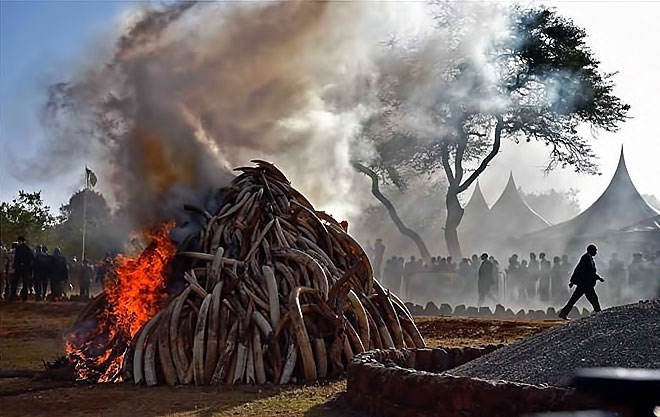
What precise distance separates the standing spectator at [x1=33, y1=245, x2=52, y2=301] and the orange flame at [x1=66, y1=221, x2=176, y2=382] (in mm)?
10878

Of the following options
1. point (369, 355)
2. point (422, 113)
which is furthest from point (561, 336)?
point (422, 113)

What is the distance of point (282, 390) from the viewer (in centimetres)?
661

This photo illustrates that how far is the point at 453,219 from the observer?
79.4 feet

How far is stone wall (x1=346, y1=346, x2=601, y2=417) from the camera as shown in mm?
4266

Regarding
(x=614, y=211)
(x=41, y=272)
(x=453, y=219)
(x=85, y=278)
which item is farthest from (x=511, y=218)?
(x=41, y=272)

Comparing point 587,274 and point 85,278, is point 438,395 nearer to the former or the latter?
→ point 587,274

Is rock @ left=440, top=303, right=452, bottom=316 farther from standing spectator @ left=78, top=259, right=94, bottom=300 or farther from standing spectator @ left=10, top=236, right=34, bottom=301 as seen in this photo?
standing spectator @ left=10, top=236, right=34, bottom=301

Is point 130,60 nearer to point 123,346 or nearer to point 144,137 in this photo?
point 144,137

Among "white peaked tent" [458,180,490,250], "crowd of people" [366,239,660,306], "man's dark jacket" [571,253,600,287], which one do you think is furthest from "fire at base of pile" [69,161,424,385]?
"white peaked tent" [458,180,490,250]

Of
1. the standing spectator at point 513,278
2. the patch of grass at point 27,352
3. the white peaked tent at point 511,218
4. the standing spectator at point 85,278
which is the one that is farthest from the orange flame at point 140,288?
the white peaked tent at point 511,218

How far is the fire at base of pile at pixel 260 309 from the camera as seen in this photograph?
7023 millimetres

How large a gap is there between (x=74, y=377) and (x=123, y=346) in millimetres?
577

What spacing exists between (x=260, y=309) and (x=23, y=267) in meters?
→ 12.5

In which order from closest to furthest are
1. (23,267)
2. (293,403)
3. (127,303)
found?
(293,403), (127,303), (23,267)
